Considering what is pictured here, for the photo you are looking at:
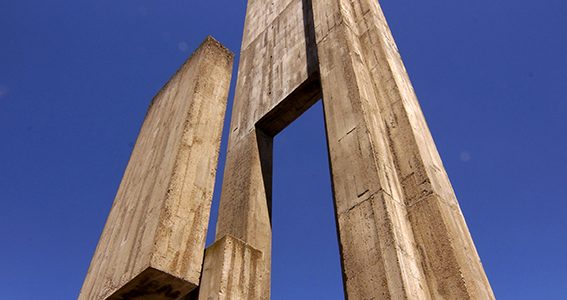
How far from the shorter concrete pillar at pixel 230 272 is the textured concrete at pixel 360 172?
12 mm

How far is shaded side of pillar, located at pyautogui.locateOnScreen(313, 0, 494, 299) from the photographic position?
3.24 m

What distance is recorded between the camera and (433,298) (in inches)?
123

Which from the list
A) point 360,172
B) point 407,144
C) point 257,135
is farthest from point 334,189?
point 257,135

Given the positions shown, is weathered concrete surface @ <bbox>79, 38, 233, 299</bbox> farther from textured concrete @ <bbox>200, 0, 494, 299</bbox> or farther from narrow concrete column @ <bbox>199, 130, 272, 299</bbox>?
textured concrete @ <bbox>200, 0, 494, 299</bbox>

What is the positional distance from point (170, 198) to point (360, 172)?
1.86 metres

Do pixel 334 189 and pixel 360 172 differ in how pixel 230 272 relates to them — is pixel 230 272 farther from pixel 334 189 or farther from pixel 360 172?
pixel 360 172

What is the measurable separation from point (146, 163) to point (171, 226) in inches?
72.4

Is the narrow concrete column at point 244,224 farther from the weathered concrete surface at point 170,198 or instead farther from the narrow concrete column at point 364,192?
the narrow concrete column at point 364,192

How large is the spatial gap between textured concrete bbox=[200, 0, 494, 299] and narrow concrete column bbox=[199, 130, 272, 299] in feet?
0.06

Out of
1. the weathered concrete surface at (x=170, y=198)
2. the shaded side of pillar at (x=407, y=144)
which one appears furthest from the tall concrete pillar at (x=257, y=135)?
the shaded side of pillar at (x=407, y=144)

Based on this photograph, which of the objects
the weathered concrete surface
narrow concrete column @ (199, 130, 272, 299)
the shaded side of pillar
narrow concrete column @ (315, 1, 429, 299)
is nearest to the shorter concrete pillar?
narrow concrete column @ (199, 130, 272, 299)

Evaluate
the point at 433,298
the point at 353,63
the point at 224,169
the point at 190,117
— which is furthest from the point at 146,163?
the point at 433,298

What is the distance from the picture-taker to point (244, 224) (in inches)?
213

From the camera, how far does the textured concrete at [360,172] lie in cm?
321
